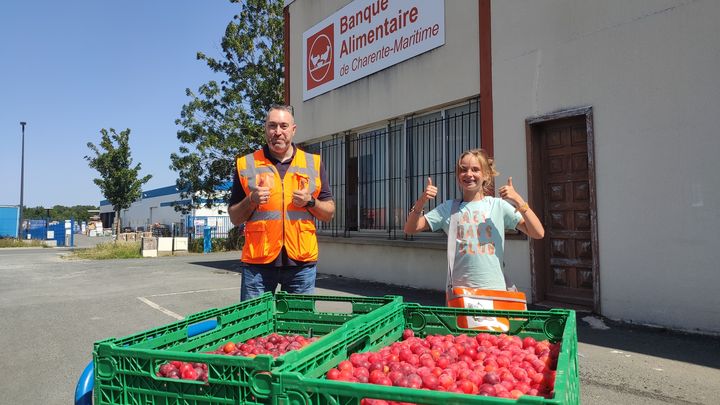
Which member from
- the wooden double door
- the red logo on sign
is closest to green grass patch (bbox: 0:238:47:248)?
the red logo on sign

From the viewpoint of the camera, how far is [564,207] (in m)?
6.55

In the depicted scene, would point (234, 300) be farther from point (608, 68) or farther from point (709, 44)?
point (709, 44)

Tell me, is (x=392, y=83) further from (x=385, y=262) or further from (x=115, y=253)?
(x=115, y=253)

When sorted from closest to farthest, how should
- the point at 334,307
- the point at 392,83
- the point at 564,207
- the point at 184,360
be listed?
the point at 184,360
the point at 564,207
the point at 334,307
the point at 392,83

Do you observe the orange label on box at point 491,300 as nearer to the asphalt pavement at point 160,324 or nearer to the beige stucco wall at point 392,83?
the asphalt pavement at point 160,324

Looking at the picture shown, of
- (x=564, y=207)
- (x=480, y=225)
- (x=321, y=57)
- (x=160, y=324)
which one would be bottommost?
(x=160, y=324)

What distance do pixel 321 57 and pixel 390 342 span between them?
10100 mm

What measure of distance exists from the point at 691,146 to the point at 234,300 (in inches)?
271

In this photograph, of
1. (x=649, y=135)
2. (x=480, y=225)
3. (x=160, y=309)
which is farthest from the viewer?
(x=160, y=309)

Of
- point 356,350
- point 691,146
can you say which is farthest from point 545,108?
point 356,350

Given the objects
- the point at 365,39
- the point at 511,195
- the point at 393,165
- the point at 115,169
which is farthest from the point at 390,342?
the point at 115,169

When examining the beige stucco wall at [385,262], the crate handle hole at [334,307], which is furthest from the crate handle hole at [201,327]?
the beige stucco wall at [385,262]

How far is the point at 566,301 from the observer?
21.4 ft

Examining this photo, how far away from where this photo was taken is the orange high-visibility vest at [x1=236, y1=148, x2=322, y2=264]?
2963 millimetres
